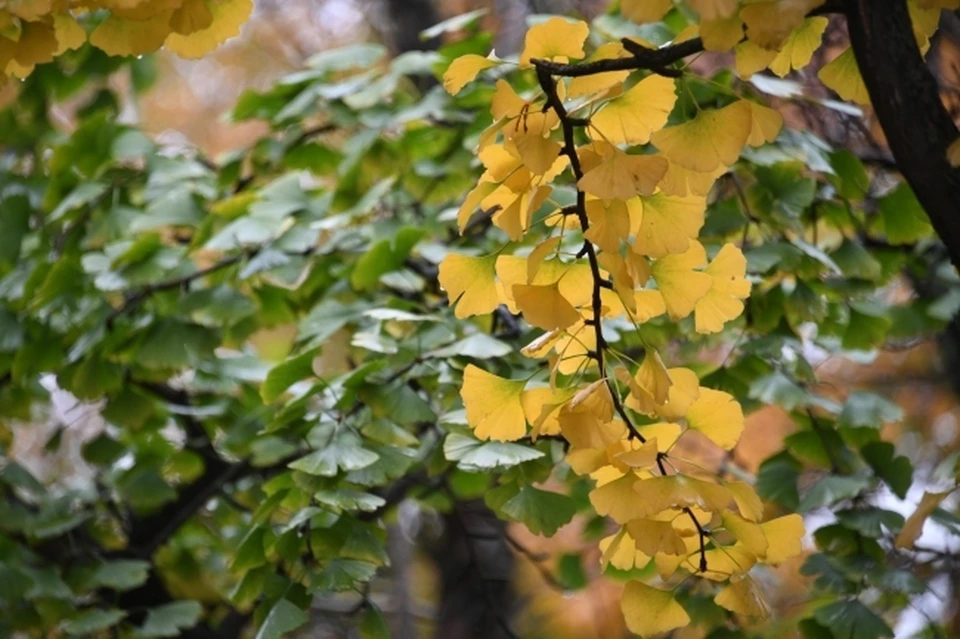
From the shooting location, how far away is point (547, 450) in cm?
96

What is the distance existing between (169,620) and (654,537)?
34.6 inches

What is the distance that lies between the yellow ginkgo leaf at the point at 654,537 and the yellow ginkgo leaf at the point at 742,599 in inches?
2.5

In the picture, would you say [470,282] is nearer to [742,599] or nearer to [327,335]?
[742,599]

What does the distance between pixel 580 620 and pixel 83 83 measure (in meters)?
1.96

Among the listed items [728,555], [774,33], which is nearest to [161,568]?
[728,555]

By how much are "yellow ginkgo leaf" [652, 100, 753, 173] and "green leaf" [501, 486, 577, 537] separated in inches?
15.8

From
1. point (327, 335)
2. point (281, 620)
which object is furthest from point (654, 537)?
point (327, 335)

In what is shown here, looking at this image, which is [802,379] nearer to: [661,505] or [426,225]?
[426,225]

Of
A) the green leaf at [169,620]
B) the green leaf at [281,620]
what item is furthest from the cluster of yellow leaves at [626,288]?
the green leaf at [169,620]

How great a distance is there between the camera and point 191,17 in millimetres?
655

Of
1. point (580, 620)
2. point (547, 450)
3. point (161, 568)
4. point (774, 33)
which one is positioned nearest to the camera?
point (774, 33)

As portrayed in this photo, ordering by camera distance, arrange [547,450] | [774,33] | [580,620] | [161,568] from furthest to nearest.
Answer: [580,620] → [161,568] → [547,450] → [774,33]

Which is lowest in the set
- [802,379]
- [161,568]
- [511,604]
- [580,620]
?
[580,620]

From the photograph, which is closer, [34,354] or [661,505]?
[661,505]
